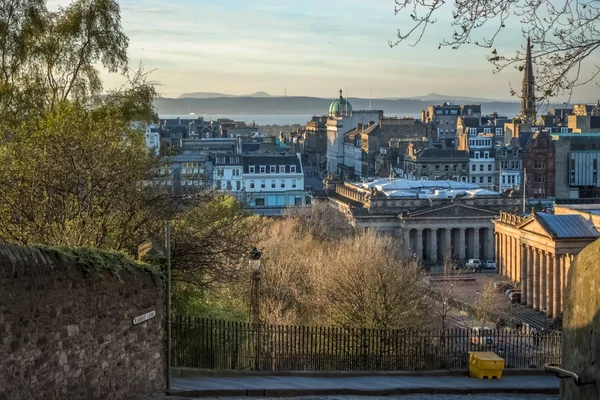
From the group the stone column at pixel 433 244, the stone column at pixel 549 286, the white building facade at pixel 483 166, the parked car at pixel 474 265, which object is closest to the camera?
the stone column at pixel 549 286

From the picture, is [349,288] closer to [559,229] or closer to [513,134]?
[559,229]

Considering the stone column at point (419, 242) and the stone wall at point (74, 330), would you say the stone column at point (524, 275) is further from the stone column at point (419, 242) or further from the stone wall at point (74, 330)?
the stone wall at point (74, 330)

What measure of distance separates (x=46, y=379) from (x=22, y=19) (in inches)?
665

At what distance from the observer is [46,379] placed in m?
17.1

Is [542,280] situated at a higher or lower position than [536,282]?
higher

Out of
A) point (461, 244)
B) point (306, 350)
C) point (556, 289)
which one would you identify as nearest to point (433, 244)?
point (461, 244)

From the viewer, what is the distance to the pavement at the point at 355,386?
23.0 metres

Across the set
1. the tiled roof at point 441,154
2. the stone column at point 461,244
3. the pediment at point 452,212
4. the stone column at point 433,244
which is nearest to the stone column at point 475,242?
the stone column at point 461,244

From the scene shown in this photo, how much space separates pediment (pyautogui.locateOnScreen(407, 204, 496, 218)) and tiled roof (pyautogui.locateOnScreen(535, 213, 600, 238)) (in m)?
37.0

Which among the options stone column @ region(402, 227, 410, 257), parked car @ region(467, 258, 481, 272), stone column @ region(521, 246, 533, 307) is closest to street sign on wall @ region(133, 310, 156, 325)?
stone column @ region(521, 246, 533, 307)

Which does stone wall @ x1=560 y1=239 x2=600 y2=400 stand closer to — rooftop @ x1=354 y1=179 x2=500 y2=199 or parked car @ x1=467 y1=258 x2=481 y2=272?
parked car @ x1=467 y1=258 x2=481 y2=272

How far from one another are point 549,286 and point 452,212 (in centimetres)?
4150

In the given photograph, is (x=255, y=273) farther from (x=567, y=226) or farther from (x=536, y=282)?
(x=536, y=282)

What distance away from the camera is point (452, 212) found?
121188mm
